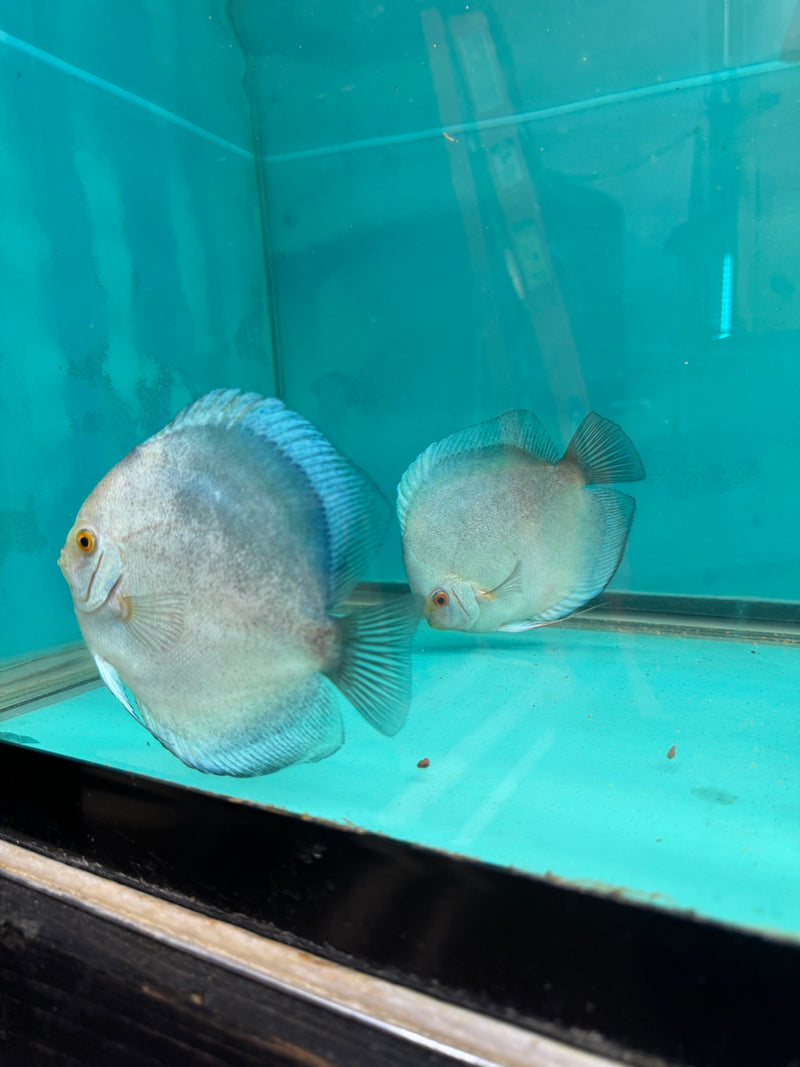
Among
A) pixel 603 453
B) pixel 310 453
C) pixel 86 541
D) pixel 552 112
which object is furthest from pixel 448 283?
pixel 86 541

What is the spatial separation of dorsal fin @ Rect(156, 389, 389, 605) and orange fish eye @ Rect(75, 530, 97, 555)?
0.16 meters

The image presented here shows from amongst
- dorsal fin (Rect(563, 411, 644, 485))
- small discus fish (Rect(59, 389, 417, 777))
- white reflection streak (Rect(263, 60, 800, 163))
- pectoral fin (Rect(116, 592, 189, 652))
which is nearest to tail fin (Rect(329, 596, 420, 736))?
small discus fish (Rect(59, 389, 417, 777))

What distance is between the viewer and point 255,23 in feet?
7.60

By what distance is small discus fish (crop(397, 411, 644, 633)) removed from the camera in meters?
1.50

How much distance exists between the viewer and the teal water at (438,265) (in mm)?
1575

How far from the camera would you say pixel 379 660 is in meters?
0.78

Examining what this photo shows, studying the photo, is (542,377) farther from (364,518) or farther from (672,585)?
(364,518)

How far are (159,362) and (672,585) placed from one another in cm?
182

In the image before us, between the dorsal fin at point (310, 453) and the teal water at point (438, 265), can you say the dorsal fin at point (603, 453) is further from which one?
the dorsal fin at point (310, 453)

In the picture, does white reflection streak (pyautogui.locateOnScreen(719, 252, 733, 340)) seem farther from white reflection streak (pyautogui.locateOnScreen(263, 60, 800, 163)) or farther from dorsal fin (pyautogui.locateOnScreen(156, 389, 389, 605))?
dorsal fin (pyautogui.locateOnScreen(156, 389, 389, 605))

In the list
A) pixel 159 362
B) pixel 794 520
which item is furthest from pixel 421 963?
pixel 794 520

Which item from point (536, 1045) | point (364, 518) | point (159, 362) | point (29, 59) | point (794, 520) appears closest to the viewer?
point (536, 1045)

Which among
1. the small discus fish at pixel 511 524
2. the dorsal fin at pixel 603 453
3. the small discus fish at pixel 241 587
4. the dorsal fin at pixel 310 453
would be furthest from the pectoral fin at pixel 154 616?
the dorsal fin at pixel 603 453

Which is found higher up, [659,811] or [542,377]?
[542,377]
